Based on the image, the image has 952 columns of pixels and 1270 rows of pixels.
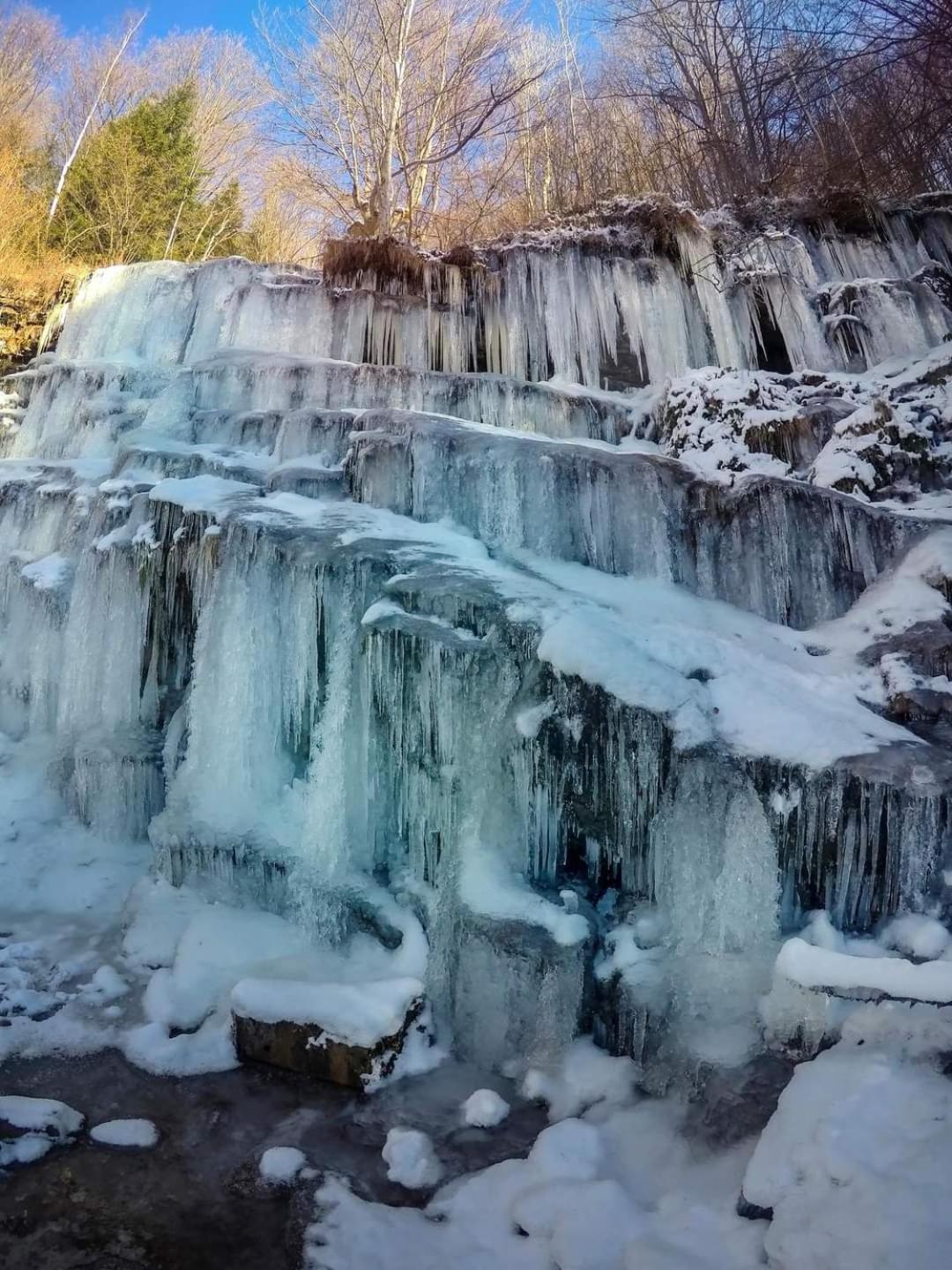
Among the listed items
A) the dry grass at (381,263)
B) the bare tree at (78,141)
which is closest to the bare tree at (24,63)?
the bare tree at (78,141)

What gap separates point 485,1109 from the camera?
2.91 metres

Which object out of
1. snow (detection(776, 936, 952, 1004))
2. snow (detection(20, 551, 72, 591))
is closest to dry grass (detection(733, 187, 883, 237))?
snow (detection(20, 551, 72, 591))

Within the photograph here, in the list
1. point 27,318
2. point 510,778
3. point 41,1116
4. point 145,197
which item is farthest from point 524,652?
point 145,197

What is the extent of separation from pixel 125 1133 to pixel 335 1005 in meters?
0.83

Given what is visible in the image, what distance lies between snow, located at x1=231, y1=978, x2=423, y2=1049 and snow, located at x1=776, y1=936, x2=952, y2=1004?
1.52 metres

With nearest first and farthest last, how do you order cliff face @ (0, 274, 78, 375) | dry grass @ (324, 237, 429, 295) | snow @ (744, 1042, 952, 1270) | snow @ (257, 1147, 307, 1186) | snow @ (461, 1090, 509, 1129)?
snow @ (744, 1042, 952, 1270), snow @ (257, 1147, 307, 1186), snow @ (461, 1090, 509, 1129), dry grass @ (324, 237, 429, 295), cliff face @ (0, 274, 78, 375)

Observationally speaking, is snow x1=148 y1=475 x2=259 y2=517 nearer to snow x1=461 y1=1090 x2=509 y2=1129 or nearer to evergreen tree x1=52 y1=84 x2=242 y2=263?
snow x1=461 y1=1090 x2=509 y2=1129

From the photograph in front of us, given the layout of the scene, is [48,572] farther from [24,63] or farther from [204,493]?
[24,63]

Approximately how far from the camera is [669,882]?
3512mm

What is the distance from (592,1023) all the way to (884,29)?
15.3ft

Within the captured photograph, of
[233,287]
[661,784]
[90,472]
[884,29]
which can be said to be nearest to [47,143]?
[233,287]

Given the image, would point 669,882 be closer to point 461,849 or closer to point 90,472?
point 461,849

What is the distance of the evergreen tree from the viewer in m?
14.4

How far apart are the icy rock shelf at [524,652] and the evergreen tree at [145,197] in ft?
25.3
